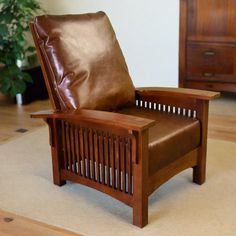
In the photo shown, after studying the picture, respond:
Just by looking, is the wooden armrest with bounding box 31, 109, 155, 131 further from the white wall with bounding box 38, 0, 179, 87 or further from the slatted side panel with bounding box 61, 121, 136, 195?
the white wall with bounding box 38, 0, 179, 87

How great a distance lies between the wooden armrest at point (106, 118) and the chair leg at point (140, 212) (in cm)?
36

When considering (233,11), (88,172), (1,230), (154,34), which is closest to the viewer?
(1,230)

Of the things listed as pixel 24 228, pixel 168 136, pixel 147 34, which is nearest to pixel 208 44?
pixel 147 34

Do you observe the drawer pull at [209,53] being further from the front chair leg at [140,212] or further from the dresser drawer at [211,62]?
the front chair leg at [140,212]

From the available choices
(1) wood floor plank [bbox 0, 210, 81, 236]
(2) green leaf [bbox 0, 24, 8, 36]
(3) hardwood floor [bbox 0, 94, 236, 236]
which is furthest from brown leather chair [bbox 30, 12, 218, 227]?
(2) green leaf [bbox 0, 24, 8, 36]

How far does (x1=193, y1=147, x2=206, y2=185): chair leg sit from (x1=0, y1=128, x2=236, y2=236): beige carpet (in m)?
0.04

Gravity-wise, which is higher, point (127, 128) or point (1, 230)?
point (127, 128)

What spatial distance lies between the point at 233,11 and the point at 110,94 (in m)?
1.75

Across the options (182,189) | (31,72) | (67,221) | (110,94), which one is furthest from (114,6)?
(67,221)

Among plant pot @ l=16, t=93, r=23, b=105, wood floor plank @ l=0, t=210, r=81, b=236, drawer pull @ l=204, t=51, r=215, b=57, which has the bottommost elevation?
wood floor plank @ l=0, t=210, r=81, b=236

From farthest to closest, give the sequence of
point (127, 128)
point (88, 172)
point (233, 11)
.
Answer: point (233, 11) < point (88, 172) < point (127, 128)

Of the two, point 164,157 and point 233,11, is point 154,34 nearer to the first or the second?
point 233,11

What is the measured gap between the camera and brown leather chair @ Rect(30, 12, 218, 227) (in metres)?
1.88

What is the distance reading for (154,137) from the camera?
1.91 m
